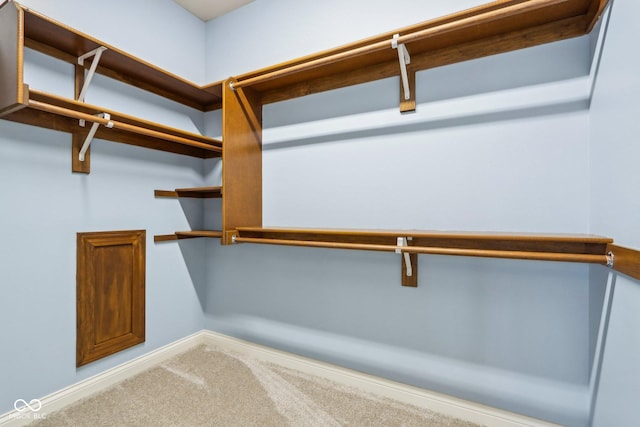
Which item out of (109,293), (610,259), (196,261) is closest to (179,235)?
(196,261)

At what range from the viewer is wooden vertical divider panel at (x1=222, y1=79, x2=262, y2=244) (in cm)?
183

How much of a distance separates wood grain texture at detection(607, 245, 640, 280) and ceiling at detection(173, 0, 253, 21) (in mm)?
2555

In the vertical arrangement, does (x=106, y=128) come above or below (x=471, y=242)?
above

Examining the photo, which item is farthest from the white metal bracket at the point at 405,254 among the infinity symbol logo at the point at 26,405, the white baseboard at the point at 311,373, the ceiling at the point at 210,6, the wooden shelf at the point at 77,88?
the ceiling at the point at 210,6

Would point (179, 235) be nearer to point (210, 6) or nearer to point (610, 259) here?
point (210, 6)

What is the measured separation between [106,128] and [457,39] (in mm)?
1984

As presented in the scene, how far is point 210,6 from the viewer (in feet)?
7.45

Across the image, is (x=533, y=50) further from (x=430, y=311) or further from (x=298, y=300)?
(x=298, y=300)

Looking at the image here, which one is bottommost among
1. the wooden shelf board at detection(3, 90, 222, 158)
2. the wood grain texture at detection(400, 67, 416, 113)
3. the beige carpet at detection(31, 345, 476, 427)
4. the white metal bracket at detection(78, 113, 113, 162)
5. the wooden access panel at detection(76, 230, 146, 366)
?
the beige carpet at detection(31, 345, 476, 427)

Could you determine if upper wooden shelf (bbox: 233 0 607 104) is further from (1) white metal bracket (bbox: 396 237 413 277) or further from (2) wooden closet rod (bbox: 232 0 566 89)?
(1) white metal bracket (bbox: 396 237 413 277)

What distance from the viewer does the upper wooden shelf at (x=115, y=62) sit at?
140 centimetres

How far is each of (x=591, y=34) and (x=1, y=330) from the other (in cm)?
292

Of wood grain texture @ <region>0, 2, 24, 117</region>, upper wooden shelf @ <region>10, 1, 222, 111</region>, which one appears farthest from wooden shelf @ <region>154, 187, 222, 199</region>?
wood grain texture @ <region>0, 2, 24, 117</region>

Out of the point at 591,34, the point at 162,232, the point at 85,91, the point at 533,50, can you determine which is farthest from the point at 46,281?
the point at 591,34
